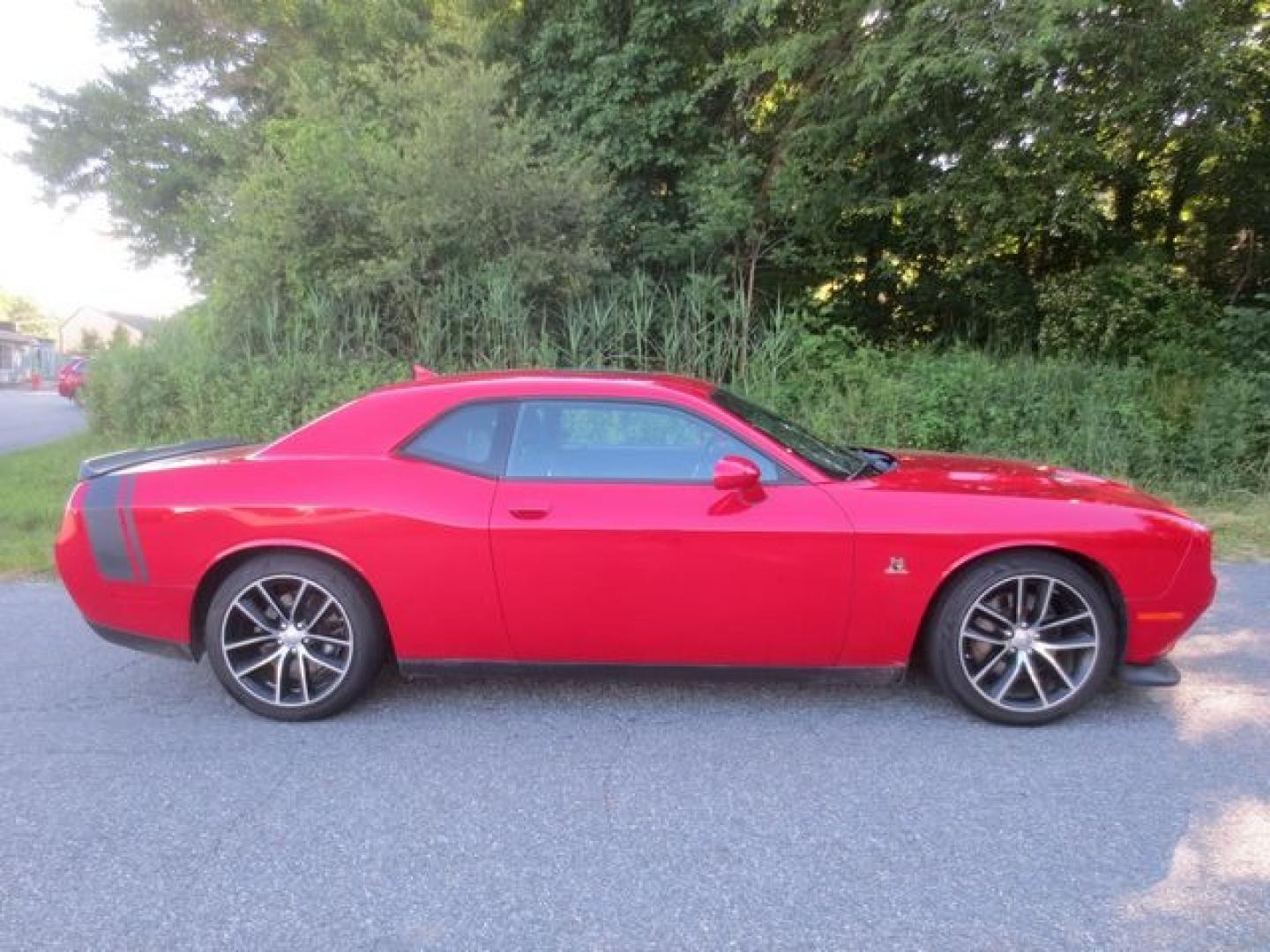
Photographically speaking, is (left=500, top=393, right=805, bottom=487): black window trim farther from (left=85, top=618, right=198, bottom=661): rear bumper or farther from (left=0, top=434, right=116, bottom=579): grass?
(left=0, top=434, right=116, bottom=579): grass

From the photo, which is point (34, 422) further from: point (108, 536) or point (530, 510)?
point (530, 510)

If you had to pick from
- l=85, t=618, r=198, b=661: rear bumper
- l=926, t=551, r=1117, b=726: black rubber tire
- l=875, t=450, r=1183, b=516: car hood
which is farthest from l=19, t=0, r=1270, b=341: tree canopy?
l=85, t=618, r=198, b=661: rear bumper

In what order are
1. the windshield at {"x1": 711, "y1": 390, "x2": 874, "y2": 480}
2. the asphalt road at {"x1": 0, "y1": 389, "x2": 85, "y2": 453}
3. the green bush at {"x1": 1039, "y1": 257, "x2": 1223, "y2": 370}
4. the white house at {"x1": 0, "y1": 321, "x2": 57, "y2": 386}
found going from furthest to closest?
the white house at {"x1": 0, "y1": 321, "x2": 57, "y2": 386}, the asphalt road at {"x1": 0, "y1": 389, "x2": 85, "y2": 453}, the green bush at {"x1": 1039, "y1": 257, "x2": 1223, "y2": 370}, the windshield at {"x1": 711, "y1": 390, "x2": 874, "y2": 480}

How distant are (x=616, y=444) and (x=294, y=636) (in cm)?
159

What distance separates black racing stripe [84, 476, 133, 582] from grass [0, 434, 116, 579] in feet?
9.08

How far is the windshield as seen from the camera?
12.0 ft

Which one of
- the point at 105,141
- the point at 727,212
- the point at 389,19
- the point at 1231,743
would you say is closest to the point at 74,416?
the point at 105,141

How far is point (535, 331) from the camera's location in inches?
377

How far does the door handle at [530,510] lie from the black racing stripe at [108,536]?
169cm

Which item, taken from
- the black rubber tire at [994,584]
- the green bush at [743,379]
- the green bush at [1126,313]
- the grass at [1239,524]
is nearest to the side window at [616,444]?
the black rubber tire at [994,584]

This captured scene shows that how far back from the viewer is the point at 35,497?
798 centimetres

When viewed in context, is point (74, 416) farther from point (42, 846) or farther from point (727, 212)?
point (42, 846)

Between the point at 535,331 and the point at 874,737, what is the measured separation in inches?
279

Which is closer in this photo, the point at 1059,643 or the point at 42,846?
the point at 42,846
